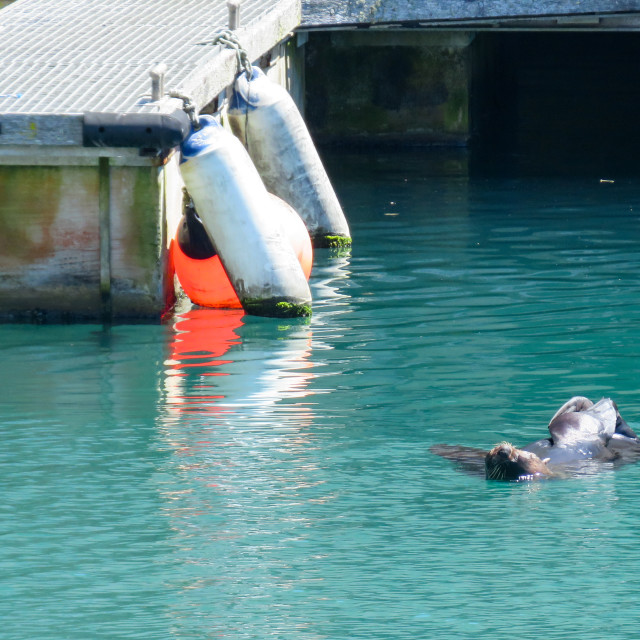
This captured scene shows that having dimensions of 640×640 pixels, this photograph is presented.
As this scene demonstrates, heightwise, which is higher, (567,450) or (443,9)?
(443,9)

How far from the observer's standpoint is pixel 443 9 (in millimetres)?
15734

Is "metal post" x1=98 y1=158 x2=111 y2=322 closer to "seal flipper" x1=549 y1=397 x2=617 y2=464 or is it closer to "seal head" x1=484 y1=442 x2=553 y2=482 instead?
"seal flipper" x1=549 y1=397 x2=617 y2=464

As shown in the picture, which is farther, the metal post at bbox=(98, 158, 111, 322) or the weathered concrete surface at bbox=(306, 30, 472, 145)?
the weathered concrete surface at bbox=(306, 30, 472, 145)

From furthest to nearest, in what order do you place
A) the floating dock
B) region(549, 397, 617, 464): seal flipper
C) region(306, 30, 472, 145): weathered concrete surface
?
region(306, 30, 472, 145): weathered concrete surface, the floating dock, region(549, 397, 617, 464): seal flipper

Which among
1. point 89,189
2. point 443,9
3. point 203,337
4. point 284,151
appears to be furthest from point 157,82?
point 443,9

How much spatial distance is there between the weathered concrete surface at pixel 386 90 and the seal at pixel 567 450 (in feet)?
41.4

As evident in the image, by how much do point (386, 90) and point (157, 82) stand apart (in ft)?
33.0

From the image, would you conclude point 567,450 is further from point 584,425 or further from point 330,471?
point 330,471

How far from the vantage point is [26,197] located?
33.4ft

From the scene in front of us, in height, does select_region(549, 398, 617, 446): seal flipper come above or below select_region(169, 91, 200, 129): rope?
below

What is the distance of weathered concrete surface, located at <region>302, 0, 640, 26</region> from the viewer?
1557 cm

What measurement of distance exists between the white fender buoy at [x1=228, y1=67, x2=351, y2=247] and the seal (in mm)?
5825

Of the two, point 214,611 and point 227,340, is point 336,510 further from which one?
point 227,340

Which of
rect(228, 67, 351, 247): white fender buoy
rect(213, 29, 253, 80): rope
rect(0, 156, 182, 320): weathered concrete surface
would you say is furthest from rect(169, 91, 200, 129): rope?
rect(228, 67, 351, 247): white fender buoy
